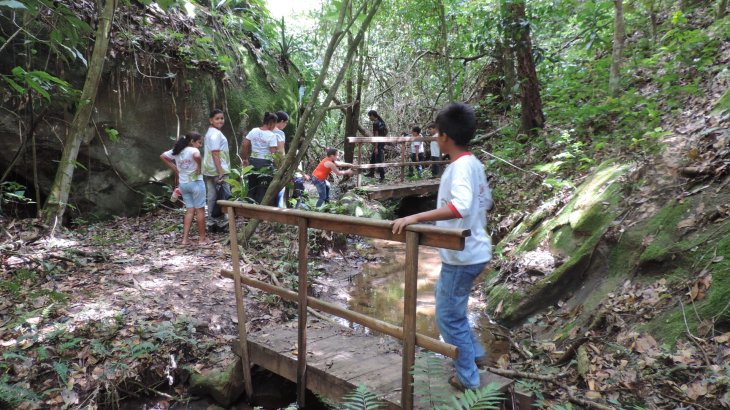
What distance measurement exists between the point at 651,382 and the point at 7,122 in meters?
9.21

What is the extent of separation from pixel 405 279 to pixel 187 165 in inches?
204

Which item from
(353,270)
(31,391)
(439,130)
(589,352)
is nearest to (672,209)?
(589,352)

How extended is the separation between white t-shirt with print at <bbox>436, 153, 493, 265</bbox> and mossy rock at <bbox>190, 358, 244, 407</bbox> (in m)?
2.38

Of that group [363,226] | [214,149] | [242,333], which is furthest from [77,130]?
[363,226]

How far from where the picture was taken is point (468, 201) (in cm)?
265

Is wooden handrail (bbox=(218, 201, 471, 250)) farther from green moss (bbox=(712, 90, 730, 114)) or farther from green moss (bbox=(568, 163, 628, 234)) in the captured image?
green moss (bbox=(712, 90, 730, 114))

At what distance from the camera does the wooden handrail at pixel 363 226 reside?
2.54 m

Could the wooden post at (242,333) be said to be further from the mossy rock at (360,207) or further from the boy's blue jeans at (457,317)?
the mossy rock at (360,207)

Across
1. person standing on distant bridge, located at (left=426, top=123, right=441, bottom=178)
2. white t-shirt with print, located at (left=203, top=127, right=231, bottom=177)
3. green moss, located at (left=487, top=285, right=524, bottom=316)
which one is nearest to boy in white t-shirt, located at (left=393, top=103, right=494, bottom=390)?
green moss, located at (left=487, top=285, right=524, bottom=316)

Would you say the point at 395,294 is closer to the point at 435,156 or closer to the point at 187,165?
the point at 187,165

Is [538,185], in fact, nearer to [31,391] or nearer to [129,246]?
[129,246]

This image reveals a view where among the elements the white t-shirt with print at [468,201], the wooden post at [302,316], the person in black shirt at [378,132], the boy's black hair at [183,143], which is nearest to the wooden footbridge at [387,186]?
the person in black shirt at [378,132]

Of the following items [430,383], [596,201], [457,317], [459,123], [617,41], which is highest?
[617,41]

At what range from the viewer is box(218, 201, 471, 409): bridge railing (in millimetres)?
2682
